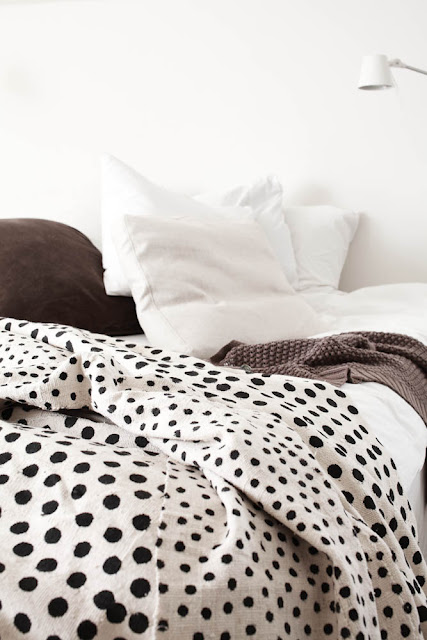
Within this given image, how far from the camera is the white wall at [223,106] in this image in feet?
7.94

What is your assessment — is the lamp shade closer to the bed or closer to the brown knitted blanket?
the brown knitted blanket

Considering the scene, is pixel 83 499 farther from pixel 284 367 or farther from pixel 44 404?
pixel 284 367

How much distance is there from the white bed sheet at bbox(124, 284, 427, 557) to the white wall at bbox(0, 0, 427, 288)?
13.7 inches

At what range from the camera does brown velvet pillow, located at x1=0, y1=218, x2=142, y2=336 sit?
5.60ft

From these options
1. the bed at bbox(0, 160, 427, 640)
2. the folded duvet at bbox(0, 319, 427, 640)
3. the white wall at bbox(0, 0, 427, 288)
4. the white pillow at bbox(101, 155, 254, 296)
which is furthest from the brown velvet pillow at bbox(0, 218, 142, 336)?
the folded duvet at bbox(0, 319, 427, 640)

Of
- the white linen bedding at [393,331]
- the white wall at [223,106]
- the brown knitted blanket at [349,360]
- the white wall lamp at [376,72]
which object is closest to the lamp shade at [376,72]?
the white wall lamp at [376,72]

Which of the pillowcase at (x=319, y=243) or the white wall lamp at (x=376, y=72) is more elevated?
the white wall lamp at (x=376, y=72)

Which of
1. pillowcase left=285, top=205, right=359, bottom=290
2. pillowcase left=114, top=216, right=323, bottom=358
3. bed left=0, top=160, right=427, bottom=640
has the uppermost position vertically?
Result: bed left=0, top=160, right=427, bottom=640

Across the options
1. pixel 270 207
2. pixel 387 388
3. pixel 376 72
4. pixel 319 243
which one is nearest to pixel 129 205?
pixel 270 207

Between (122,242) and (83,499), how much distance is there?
42.3 inches

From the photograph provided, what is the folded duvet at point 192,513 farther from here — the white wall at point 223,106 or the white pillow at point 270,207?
the white wall at point 223,106

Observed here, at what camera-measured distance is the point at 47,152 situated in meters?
2.77

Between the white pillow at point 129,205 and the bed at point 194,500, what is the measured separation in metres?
0.58

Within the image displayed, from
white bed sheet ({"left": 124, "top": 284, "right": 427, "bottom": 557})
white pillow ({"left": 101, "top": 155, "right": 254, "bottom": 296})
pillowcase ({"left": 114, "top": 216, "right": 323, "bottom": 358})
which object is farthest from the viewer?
white pillow ({"left": 101, "top": 155, "right": 254, "bottom": 296})
